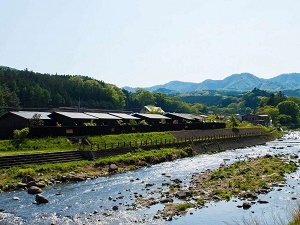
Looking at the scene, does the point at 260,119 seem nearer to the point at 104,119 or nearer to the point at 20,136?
the point at 104,119

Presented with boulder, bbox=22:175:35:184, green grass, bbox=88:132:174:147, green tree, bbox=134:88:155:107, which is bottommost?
boulder, bbox=22:175:35:184

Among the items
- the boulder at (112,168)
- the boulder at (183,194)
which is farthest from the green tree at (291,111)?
the boulder at (183,194)

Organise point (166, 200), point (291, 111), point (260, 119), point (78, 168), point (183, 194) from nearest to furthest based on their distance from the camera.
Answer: point (166, 200) < point (183, 194) < point (78, 168) < point (260, 119) < point (291, 111)

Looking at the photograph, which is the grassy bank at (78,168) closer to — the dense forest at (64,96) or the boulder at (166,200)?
the boulder at (166,200)

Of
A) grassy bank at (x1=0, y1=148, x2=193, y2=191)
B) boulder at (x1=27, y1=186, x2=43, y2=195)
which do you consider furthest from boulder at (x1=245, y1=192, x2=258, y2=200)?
boulder at (x1=27, y1=186, x2=43, y2=195)

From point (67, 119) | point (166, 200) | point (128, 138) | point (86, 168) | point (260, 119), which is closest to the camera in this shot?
point (166, 200)

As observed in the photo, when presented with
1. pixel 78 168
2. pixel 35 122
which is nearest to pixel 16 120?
pixel 35 122

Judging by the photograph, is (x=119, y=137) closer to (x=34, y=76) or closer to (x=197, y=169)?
(x=197, y=169)

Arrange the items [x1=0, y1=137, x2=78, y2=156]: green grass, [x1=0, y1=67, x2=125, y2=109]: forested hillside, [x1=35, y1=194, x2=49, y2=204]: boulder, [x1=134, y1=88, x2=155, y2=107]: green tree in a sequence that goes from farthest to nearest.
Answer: [x1=134, y1=88, x2=155, y2=107]: green tree, [x1=0, y1=67, x2=125, y2=109]: forested hillside, [x1=0, y1=137, x2=78, y2=156]: green grass, [x1=35, y1=194, x2=49, y2=204]: boulder

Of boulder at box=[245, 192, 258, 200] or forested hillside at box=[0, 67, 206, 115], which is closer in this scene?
boulder at box=[245, 192, 258, 200]

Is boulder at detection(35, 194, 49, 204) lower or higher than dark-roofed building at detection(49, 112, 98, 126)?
lower

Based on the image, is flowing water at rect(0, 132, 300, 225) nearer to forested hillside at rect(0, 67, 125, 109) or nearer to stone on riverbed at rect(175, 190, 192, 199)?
stone on riverbed at rect(175, 190, 192, 199)

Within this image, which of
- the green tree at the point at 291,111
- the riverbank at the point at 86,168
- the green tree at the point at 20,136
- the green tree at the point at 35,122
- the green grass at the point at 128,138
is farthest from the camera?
the green tree at the point at 291,111

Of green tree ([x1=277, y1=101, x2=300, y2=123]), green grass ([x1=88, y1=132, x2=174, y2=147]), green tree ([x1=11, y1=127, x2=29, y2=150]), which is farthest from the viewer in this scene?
green tree ([x1=277, y1=101, x2=300, y2=123])
